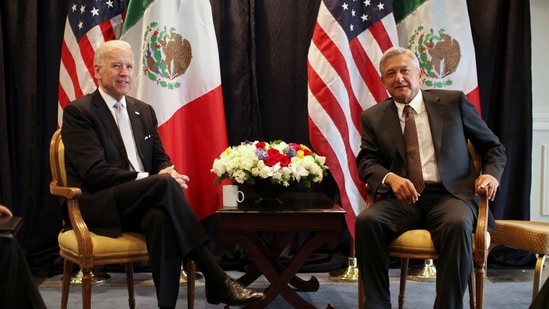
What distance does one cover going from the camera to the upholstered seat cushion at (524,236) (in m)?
3.08

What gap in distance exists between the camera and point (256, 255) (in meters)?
3.09

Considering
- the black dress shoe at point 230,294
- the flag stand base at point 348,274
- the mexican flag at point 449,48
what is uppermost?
the mexican flag at point 449,48

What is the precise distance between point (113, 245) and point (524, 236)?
2019 millimetres

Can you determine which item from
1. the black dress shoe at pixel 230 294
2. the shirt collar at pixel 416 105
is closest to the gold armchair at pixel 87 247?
the black dress shoe at pixel 230 294

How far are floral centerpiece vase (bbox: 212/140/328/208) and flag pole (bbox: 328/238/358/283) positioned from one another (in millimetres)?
1153

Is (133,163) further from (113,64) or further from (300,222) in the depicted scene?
(300,222)

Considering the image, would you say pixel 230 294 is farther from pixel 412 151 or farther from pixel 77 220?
pixel 412 151

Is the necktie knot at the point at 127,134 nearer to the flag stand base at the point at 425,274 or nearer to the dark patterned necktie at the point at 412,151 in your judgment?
the dark patterned necktie at the point at 412,151

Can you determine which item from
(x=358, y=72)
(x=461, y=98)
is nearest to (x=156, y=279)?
(x=461, y=98)

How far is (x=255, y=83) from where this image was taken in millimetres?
4465

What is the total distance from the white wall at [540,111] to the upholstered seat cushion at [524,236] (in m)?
1.38

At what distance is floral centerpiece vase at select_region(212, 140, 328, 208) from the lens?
313cm

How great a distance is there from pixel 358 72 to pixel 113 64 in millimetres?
1667

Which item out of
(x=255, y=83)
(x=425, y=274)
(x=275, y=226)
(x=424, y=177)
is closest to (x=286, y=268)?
(x=275, y=226)
